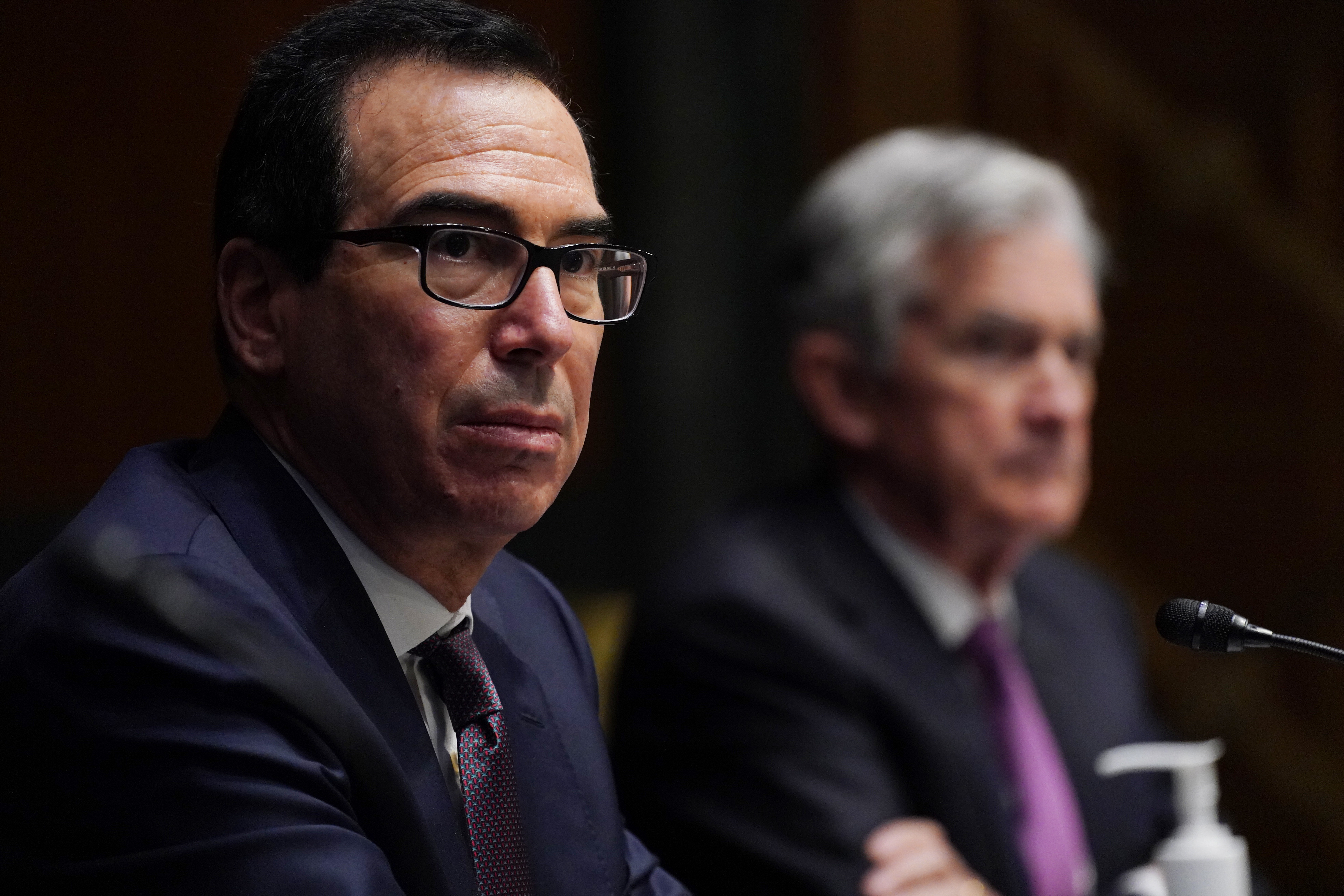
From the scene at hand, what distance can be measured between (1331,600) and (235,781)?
2065mm

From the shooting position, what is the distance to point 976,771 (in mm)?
1335

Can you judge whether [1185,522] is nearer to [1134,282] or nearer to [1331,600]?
[1331,600]

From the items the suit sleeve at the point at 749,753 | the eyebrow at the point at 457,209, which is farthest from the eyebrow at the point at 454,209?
the suit sleeve at the point at 749,753

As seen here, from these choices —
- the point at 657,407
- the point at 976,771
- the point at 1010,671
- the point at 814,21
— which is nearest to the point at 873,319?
the point at 1010,671

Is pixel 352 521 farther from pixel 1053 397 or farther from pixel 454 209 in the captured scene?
pixel 1053 397

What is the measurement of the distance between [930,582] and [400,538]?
3.04 ft

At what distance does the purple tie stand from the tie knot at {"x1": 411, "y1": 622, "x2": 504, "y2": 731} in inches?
31.1

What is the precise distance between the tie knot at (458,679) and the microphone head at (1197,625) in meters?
0.33

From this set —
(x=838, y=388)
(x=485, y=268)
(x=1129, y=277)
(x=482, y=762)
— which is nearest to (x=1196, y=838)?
(x=482, y=762)

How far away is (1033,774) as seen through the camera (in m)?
1.42

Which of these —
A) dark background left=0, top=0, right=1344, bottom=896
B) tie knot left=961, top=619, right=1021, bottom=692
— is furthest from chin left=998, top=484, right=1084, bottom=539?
dark background left=0, top=0, right=1344, bottom=896

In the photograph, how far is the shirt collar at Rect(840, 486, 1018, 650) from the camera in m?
1.50

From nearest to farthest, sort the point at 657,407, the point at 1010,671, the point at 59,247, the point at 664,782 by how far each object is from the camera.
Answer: the point at 59,247
the point at 664,782
the point at 1010,671
the point at 657,407

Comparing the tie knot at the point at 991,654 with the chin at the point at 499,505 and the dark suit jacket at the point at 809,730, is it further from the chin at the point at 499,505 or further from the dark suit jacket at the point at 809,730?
the chin at the point at 499,505
